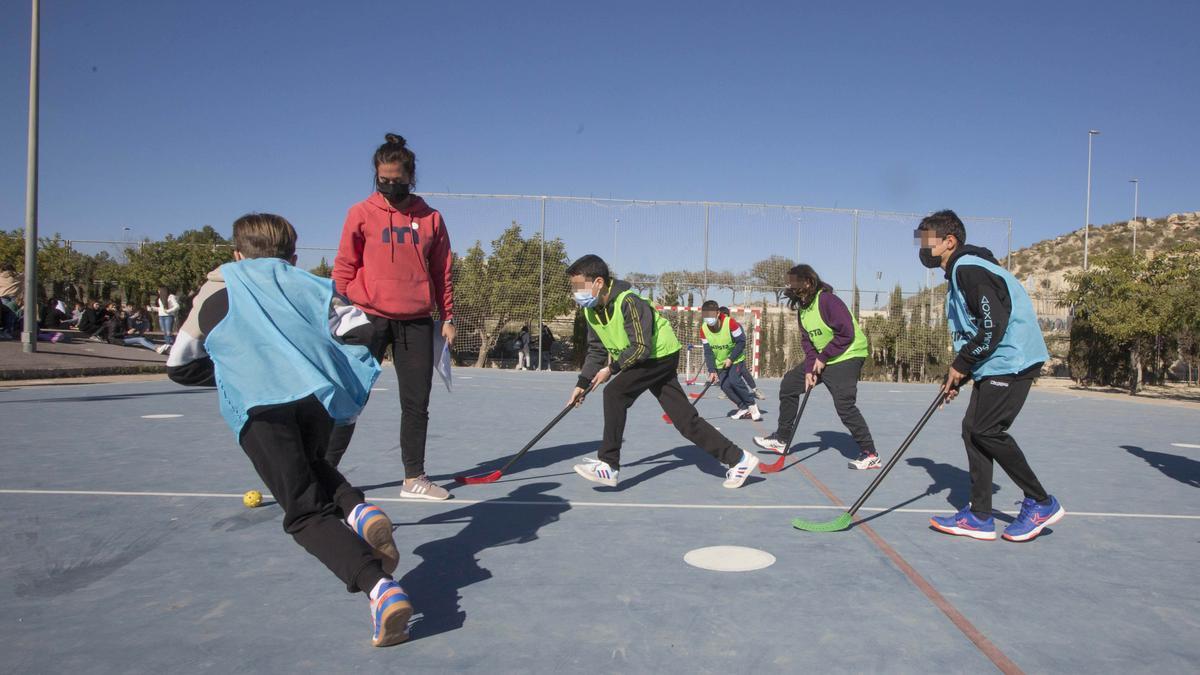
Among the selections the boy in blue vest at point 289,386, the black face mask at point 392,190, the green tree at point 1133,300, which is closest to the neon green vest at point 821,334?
the black face mask at point 392,190

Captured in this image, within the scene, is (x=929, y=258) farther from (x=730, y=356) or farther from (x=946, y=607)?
(x=730, y=356)

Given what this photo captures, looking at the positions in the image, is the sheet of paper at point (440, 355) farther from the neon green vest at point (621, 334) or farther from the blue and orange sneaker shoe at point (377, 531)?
the blue and orange sneaker shoe at point (377, 531)

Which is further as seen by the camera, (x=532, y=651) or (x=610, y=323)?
(x=610, y=323)

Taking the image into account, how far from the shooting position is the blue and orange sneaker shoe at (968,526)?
4207 mm

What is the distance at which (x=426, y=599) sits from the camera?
123 inches

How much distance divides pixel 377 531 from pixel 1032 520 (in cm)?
338

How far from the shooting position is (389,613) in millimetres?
2547

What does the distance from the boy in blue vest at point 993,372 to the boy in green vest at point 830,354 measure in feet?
7.09

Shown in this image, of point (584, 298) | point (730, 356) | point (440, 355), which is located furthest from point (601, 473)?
point (730, 356)

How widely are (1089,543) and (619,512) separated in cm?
250

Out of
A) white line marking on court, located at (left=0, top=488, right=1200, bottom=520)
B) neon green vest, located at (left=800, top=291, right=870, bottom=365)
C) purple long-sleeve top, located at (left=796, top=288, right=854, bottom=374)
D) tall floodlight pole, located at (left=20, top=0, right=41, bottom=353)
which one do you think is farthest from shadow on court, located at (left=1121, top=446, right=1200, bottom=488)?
tall floodlight pole, located at (left=20, top=0, right=41, bottom=353)

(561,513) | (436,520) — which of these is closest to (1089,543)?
(561,513)

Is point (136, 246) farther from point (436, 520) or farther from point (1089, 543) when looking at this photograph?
point (1089, 543)

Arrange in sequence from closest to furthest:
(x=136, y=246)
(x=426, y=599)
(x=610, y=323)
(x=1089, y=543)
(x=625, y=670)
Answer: (x=625, y=670) → (x=426, y=599) → (x=1089, y=543) → (x=610, y=323) → (x=136, y=246)
